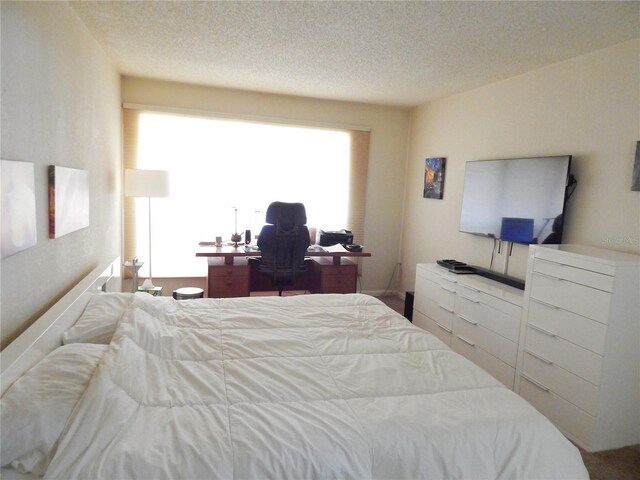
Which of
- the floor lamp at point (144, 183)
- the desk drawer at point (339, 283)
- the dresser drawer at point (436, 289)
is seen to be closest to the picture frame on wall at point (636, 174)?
the dresser drawer at point (436, 289)

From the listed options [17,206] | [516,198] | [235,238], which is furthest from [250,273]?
[17,206]

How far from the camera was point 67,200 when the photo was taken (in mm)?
2207

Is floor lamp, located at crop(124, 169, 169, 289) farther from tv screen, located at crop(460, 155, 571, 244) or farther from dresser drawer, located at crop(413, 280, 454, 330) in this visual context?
tv screen, located at crop(460, 155, 571, 244)

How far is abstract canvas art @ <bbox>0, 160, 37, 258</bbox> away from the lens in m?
1.45

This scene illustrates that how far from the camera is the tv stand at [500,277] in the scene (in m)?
3.15

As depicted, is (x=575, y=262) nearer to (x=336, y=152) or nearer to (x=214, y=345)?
(x=214, y=345)

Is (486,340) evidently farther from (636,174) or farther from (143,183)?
(143,183)

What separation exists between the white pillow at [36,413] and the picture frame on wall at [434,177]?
3.89m

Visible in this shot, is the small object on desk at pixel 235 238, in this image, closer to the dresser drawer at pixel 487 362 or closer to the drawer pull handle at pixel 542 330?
the dresser drawer at pixel 487 362

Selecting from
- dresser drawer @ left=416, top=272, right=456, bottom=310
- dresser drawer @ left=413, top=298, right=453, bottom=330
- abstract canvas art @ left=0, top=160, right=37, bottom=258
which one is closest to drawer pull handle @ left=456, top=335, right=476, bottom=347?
dresser drawer @ left=413, top=298, right=453, bottom=330

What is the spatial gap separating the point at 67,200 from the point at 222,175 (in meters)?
2.42

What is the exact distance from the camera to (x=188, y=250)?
15.0 feet

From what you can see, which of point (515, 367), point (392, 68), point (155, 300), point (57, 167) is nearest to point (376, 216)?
point (392, 68)

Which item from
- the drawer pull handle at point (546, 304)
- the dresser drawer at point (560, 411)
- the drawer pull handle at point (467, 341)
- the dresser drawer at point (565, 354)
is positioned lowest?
the dresser drawer at point (560, 411)
